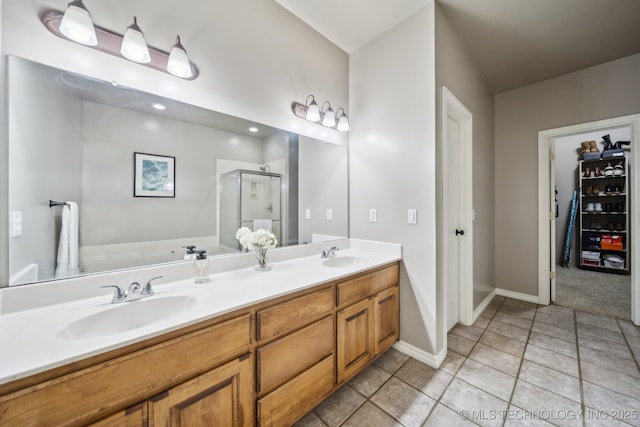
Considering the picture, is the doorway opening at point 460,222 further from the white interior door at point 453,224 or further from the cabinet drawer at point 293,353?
the cabinet drawer at point 293,353

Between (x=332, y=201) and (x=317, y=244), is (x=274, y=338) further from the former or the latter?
(x=332, y=201)

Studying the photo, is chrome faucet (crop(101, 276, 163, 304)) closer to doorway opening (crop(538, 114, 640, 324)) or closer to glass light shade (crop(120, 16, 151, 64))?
glass light shade (crop(120, 16, 151, 64))

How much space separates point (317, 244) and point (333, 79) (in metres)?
1.61

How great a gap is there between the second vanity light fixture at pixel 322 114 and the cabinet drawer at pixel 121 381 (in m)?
1.68

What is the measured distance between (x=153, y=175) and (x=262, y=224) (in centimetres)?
75

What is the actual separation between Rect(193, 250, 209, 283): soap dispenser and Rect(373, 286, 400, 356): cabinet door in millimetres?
1181

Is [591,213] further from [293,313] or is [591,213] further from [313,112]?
[293,313]

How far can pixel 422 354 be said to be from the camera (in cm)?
194

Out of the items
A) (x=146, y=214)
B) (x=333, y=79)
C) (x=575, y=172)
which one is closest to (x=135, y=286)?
(x=146, y=214)

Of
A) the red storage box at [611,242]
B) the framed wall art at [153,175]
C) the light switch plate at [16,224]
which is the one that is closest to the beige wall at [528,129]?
the red storage box at [611,242]

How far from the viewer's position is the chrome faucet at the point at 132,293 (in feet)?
3.63

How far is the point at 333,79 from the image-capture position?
234 centimetres

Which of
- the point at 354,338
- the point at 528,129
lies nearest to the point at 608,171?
the point at 528,129

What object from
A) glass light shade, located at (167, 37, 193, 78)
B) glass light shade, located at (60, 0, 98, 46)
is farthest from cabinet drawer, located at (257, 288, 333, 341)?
glass light shade, located at (60, 0, 98, 46)
